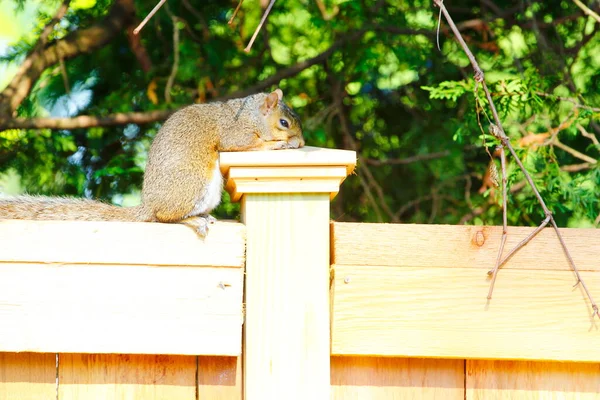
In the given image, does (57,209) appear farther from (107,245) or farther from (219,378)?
(219,378)

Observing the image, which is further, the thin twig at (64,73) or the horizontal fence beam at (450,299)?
the thin twig at (64,73)

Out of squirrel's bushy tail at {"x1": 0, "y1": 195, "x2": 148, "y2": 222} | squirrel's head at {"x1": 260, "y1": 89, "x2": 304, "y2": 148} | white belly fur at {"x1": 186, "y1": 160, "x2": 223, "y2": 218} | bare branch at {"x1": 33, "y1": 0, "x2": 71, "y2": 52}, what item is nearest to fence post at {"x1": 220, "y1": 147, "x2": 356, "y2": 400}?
squirrel's bushy tail at {"x1": 0, "y1": 195, "x2": 148, "y2": 222}

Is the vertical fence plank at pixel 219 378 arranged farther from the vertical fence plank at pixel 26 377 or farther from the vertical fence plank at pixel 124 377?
the vertical fence plank at pixel 26 377

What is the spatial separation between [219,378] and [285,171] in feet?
1.07

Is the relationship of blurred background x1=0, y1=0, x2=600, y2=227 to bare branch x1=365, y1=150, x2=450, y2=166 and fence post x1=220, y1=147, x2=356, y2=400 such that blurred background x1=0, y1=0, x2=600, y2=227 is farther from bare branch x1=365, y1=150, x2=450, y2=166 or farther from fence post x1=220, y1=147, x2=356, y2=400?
fence post x1=220, y1=147, x2=356, y2=400

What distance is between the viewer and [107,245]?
1156 mm

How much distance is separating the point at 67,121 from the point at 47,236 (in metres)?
1.88

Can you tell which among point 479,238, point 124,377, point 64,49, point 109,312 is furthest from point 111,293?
point 64,49

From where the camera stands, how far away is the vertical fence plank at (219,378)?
1.19 meters

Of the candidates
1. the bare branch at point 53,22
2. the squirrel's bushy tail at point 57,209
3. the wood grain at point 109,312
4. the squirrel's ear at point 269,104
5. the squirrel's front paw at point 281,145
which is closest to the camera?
the wood grain at point 109,312

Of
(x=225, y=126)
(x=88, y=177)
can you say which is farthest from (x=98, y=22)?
(x=225, y=126)

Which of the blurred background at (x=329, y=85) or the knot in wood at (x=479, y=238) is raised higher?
the blurred background at (x=329, y=85)

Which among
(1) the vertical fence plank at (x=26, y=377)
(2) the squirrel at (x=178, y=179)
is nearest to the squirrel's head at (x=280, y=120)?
(2) the squirrel at (x=178, y=179)

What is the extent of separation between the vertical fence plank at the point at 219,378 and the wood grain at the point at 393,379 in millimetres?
150
